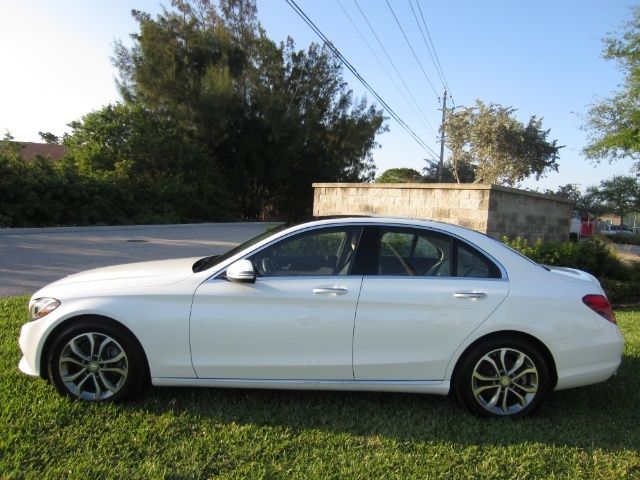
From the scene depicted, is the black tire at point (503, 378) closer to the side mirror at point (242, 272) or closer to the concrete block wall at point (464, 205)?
the side mirror at point (242, 272)

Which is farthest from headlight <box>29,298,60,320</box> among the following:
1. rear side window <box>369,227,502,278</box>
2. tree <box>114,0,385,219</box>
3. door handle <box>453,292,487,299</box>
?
tree <box>114,0,385,219</box>

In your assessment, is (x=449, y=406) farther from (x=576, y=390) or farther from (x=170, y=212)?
(x=170, y=212)

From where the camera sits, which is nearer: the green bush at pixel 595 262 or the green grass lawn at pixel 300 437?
the green grass lawn at pixel 300 437

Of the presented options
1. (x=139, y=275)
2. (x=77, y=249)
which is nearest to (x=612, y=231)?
(x=77, y=249)

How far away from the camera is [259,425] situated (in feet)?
11.6

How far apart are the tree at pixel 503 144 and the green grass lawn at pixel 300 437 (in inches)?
943

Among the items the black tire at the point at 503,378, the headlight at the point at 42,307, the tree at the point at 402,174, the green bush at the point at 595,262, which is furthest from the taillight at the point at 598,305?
the tree at the point at 402,174

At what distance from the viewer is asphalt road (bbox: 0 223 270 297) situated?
8930mm

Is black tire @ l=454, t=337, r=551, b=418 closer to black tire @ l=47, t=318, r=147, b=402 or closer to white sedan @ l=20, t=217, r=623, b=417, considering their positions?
white sedan @ l=20, t=217, r=623, b=417

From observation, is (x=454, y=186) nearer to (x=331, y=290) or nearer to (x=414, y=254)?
(x=414, y=254)

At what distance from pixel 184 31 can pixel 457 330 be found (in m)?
26.8

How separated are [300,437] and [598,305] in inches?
89.6

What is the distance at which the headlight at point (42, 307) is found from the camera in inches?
146

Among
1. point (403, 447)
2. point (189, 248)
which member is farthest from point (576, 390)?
point (189, 248)
